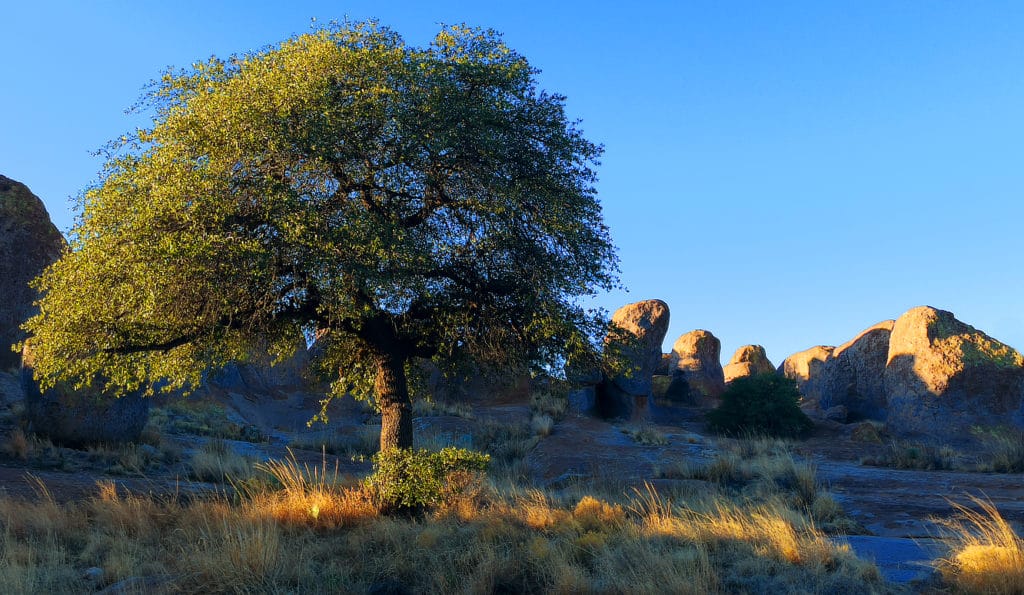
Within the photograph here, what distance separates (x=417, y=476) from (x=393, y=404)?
67.2 inches

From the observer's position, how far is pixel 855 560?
28.4 ft

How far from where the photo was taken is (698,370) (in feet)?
183

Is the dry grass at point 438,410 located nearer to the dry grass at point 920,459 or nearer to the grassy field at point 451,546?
the dry grass at point 920,459

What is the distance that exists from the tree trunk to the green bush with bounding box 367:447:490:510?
497 mm

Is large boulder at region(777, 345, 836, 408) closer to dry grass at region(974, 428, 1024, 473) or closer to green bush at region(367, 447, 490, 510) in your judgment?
dry grass at region(974, 428, 1024, 473)

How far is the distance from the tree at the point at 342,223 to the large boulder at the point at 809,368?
51.9 m

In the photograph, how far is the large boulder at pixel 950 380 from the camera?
102 ft

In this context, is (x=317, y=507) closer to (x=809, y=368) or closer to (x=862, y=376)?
(x=862, y=376)

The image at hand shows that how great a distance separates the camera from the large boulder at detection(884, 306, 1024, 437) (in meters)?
31.1

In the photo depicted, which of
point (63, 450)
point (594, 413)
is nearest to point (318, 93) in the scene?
point (63, 450)

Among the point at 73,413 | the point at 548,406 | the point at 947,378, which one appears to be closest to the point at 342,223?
the point at 73,413

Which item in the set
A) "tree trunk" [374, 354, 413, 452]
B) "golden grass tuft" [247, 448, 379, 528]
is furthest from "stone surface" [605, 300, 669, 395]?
"golden grass tuft" [247, 448, 379, 528]

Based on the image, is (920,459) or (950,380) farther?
(950,380)

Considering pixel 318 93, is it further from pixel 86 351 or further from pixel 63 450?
pixel 63 450
